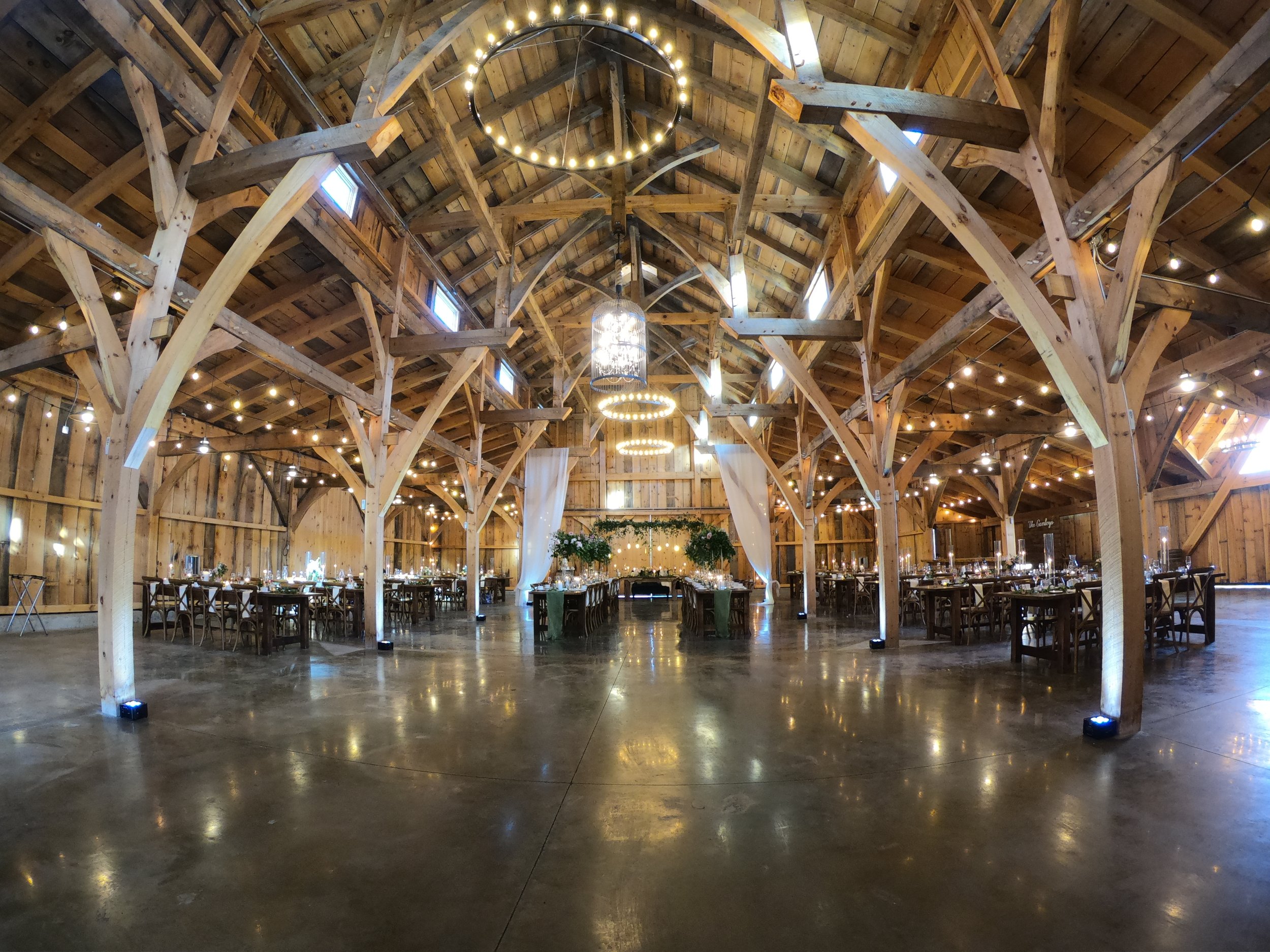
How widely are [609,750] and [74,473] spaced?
1207cm

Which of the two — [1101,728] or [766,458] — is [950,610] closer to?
[766,458]

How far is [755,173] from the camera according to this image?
26.3 feet

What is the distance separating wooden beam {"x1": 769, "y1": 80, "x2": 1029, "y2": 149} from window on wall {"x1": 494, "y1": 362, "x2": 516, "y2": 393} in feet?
39.2

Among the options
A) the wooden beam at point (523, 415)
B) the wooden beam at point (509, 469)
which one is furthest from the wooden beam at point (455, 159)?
the wooden beam at point (509, 469)

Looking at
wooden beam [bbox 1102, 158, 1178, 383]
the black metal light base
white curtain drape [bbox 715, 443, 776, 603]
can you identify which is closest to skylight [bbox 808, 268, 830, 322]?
white curtain drape [bbox 715, 443, 776, 603]

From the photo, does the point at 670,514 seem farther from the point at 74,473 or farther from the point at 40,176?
the point at 40,176

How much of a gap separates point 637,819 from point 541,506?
1253cm

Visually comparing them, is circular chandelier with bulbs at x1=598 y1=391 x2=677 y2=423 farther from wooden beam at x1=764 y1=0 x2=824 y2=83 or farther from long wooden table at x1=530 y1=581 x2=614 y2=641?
wooden beam at x1=764 y1=0 x2=824 y2=83

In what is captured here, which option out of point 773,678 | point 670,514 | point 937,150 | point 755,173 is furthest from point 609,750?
point 670,514

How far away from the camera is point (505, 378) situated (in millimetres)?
16781

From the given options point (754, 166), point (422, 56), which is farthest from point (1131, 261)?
point (422, 56)

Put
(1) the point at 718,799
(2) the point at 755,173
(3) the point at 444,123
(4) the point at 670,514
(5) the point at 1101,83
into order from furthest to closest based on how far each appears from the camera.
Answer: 1. (4) the point at 670,514
2. (2) the point at 755,173
3. (3) the point at 444,123
4. (5) the point at 1101,83
5. (1) the point at 718,799

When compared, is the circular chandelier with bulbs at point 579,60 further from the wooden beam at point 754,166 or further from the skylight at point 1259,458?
the skylight at point 1259,458

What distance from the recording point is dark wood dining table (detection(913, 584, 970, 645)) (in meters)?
8.95
